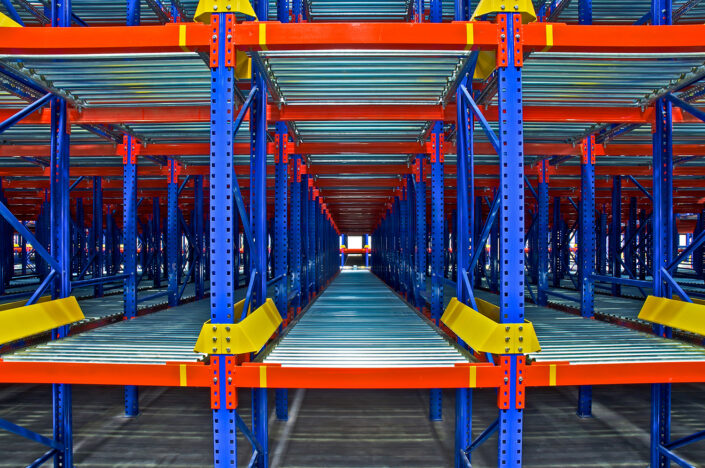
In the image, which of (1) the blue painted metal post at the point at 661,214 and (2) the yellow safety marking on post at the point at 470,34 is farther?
(1) the blue painted metal post at the point at 661,214

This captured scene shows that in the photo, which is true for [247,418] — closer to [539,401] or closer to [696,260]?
[539,401]

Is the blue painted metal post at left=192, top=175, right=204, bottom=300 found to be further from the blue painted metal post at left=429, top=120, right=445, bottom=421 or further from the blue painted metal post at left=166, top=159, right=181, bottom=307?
the blue painted metal post at left=429, top=120, right=445, bottom=421

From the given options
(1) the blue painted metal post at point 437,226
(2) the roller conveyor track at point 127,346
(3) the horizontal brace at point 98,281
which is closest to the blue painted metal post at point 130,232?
(3) the horizontal brace at point 98,281

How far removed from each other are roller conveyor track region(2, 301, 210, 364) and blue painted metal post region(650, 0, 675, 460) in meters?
5.17

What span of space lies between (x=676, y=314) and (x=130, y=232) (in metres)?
7.71

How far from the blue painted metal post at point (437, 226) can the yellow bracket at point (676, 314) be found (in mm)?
2735

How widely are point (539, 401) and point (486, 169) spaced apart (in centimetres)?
509

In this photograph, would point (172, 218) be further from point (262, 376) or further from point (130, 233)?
point (262, 376)

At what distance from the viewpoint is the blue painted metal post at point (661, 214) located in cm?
468

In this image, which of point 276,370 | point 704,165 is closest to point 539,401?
point 276,370

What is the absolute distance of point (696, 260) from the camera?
782 inches

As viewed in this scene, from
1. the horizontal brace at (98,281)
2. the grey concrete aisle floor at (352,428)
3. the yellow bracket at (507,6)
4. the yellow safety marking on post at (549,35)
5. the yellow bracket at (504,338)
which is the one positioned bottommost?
the grey concrete aisle floor at (352,428)

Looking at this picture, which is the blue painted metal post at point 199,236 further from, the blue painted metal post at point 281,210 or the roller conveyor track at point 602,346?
the roller conveyor track at point 602,346

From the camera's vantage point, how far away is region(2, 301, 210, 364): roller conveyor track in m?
3.83
